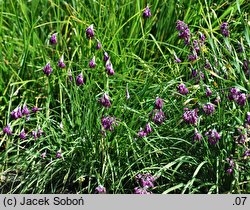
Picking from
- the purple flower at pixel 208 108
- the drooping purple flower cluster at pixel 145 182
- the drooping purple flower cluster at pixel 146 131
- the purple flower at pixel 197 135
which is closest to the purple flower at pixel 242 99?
the purple flower at pixel 208 108

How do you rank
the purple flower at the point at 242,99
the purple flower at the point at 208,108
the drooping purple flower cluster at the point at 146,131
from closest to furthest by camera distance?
the purple flower at the point at 242,99 → the purple flower at the point at 208,108 → the drooping purple flower cluster at the point at 146,131

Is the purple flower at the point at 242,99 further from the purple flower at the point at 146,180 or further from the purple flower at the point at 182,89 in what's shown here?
the purple flower at the point at 146,180

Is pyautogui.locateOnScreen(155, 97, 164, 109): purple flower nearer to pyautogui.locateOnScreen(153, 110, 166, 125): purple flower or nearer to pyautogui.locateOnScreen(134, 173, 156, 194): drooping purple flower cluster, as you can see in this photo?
pyautogui.locateOnScreen(153, 110, 166, 125): purple flower

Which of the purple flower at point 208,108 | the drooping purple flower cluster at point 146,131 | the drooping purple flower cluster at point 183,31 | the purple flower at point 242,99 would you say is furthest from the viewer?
the drooping purple flower cluster at point 183,31

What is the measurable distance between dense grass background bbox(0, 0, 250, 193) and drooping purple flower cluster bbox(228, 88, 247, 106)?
0.47 feet

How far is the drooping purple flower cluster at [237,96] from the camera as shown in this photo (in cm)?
341

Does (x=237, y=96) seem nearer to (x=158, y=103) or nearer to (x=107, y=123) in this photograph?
(x=158, y=103)

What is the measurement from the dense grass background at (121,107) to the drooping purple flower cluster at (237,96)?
14cm

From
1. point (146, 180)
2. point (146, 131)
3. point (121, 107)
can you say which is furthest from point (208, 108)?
point (121, 107)

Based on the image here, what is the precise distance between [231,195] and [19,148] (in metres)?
1.55

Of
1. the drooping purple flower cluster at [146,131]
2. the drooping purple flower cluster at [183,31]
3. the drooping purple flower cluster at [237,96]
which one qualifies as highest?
the drooping purple flower cluster at [183,31]

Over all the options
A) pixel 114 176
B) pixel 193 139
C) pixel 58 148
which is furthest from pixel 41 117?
pixel 193 139

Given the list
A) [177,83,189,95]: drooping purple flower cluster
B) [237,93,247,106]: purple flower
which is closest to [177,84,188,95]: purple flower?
[177,83,189,95]: drooping purple flower cluster

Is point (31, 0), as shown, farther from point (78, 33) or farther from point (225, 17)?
point (225, 17)
